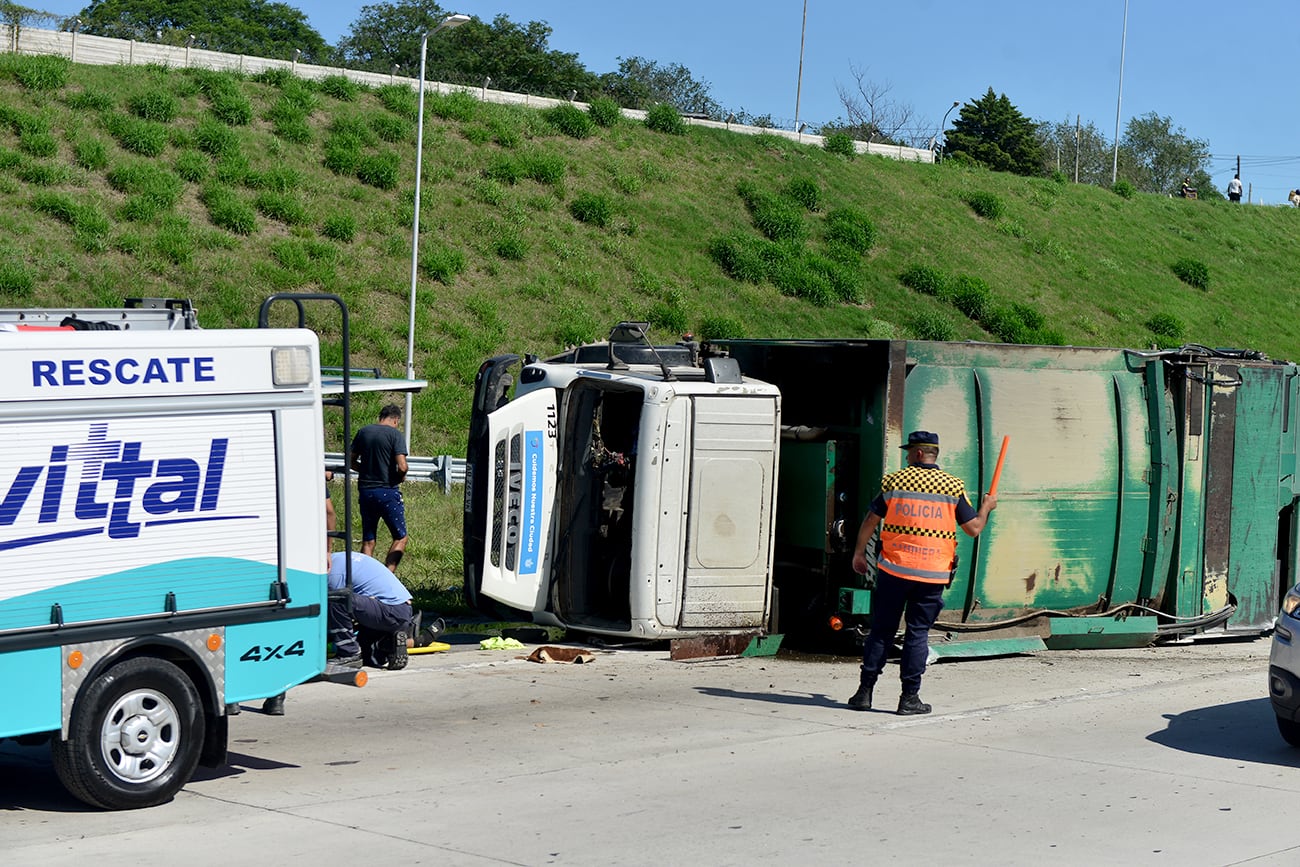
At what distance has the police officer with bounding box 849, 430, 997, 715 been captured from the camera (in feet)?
31.1

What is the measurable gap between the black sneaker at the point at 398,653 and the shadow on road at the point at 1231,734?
16.6 ft

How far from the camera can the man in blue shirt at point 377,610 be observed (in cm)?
1058

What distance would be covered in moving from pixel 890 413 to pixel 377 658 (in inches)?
167

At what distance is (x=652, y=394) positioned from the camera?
11.1m

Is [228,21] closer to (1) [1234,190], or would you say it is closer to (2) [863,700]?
(1) [1234,190]

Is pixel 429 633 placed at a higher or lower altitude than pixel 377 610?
lower

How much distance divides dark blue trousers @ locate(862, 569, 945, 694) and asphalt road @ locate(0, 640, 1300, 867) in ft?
1.08

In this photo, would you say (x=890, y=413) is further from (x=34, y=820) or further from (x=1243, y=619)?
(x=34, y=820)

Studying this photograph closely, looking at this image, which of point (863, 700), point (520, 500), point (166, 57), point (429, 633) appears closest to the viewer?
point (863, 700)

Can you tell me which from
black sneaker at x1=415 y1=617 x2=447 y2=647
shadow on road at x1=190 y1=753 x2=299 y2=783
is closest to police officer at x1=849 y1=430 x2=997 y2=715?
black sneaker at x1=415 y1=617 x2=447 y2=647

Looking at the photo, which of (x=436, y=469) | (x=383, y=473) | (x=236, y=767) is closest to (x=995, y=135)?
(x=436, y=469)

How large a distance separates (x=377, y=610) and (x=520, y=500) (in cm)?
149

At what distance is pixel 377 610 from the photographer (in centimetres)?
1064

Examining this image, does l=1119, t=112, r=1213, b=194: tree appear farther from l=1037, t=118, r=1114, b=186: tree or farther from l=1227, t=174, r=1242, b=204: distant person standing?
l=1227, t=174, r=1242, b=204: distant person standing
